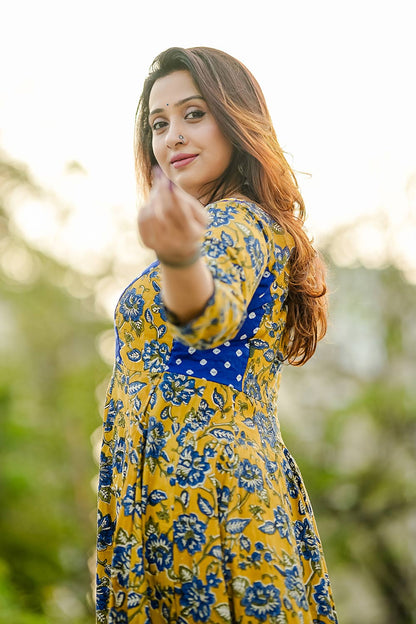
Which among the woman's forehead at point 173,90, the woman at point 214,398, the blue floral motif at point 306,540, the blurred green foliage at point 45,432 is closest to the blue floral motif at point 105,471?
the woman at point 214,398

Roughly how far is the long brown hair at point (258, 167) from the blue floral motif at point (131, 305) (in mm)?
303

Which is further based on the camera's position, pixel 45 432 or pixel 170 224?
pixel 45 432

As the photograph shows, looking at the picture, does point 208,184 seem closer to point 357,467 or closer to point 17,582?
point 17,582

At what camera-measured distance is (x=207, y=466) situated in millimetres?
1187

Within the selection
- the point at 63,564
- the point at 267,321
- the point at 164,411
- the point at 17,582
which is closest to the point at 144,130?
the point at 267,321

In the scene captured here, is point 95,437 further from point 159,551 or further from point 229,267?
point 229,267

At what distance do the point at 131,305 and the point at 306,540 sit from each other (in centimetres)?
63

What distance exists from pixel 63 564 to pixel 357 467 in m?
4.42

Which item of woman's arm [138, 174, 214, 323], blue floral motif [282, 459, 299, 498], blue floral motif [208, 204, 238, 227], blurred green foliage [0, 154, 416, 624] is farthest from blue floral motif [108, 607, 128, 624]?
blurred green foliage [0, 154, 416, 624]

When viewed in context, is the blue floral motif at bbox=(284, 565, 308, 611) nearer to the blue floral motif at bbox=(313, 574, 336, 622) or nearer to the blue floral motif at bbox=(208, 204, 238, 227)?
the blue floral motif at bbox=(313, 574, 336, 622)

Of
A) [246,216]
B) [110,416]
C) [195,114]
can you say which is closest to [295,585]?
[110,416]

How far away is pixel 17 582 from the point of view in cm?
516

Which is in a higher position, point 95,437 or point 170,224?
point 95,437

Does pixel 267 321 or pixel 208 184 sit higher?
pixel 208 184
